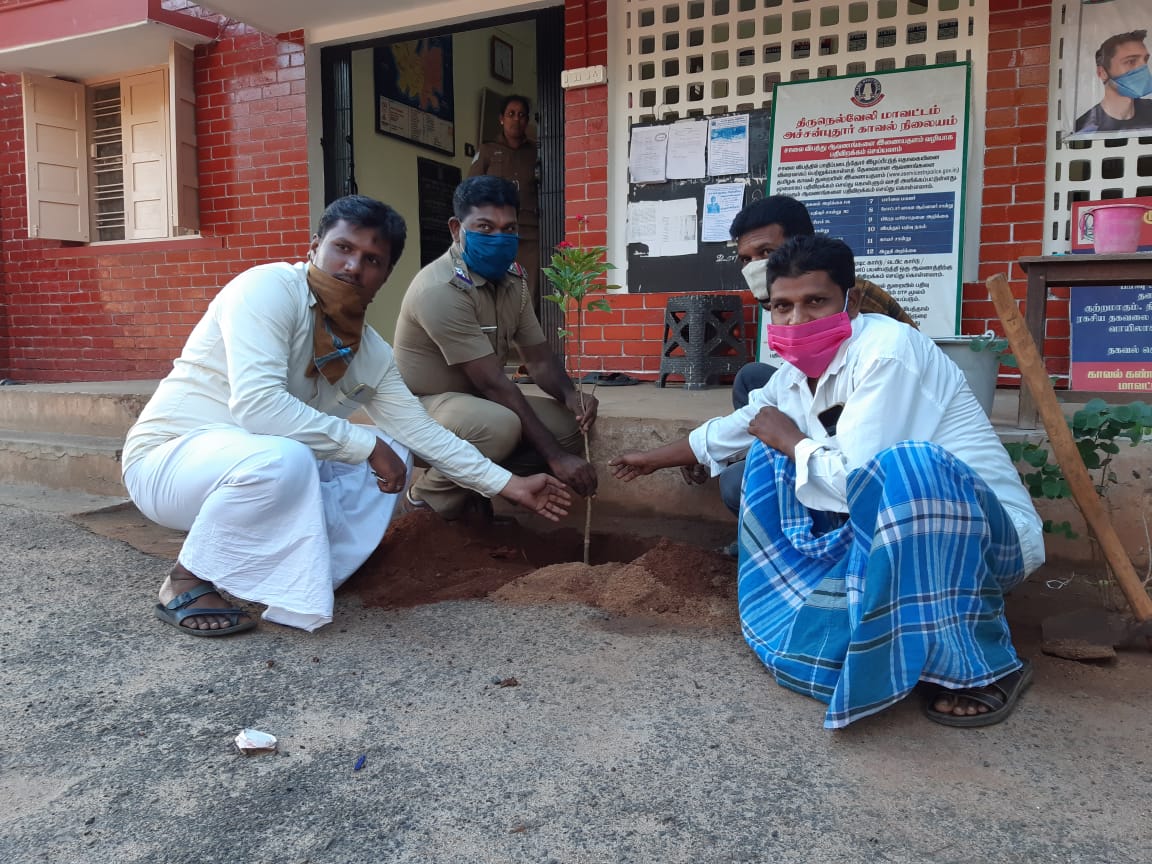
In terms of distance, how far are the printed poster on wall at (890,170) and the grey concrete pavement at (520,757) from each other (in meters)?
2.57

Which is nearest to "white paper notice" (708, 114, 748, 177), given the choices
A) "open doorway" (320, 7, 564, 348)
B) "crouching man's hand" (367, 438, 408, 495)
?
"open doorway" (320, 7, 564, 348)

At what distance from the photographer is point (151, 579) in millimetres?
3275

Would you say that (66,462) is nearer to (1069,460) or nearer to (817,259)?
(817,259)

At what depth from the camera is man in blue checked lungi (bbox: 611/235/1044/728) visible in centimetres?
200

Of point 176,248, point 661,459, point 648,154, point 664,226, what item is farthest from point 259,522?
point 176,248

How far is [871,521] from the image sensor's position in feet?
6.72

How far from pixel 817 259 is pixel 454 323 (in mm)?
1510

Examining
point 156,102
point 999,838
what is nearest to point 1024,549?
point 999,838

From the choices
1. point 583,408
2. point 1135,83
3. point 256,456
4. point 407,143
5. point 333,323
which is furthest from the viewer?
point 407,143

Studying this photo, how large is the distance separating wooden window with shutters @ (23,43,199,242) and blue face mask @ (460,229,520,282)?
13.6 feet

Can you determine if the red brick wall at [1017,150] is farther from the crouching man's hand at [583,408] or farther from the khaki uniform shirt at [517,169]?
the khaki uniform shirt at [517,169]

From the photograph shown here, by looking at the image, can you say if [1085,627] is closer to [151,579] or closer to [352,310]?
[352,310]

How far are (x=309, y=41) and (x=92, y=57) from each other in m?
1.87

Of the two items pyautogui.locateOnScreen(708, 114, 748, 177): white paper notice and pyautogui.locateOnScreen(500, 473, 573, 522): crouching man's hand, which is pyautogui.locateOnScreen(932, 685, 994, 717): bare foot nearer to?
pyautogui.locateOnScreen(500, 473, 573, 522): crouching man's hand
